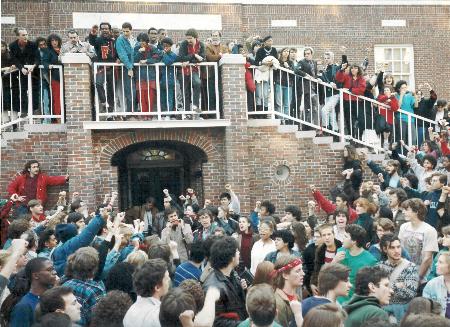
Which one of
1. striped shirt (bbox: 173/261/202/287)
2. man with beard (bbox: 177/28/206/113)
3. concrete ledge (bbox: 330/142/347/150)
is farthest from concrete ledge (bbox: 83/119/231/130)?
striped shirt (bbox: 173/261/202/287)

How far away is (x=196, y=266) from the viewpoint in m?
7.04

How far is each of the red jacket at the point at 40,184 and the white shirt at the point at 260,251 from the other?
5930mm

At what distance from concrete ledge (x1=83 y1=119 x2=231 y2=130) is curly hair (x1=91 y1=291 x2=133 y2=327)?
913 centimetres

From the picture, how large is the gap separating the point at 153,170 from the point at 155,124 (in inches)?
107

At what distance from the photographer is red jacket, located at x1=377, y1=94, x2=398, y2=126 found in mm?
15398

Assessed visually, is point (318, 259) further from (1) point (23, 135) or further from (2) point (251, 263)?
(1) point (23, 135)

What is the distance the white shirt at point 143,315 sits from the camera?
5125 mm

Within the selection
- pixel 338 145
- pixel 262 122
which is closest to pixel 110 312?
pixel 262 122

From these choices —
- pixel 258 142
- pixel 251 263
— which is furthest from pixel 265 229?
pixel 258 142

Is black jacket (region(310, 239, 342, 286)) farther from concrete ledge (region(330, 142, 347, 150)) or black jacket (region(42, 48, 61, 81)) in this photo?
black jacket (region(42, 48, 61, 81))

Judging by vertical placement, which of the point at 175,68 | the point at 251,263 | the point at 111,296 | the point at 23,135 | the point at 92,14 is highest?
the point at 92,14

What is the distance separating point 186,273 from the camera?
686 centimetres

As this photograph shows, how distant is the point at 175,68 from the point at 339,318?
34.4ft

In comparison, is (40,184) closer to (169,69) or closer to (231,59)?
(169,69)
